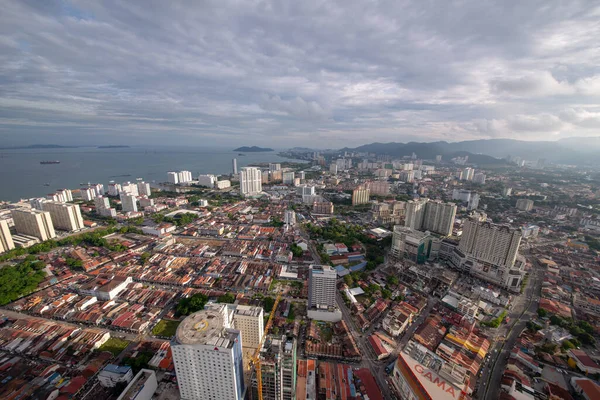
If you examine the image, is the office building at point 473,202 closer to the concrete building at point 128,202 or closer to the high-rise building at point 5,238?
the concrete building at point 128,202

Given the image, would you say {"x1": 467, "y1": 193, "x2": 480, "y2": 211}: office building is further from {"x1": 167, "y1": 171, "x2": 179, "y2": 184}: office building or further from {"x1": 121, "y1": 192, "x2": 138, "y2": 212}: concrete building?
{"x1": 167, "y1": 171, "x2": 179, "y2": 184}: office building

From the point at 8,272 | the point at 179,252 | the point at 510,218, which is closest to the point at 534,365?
the point at 179,252

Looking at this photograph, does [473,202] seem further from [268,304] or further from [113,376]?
[113,376]

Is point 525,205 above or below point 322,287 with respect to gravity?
below

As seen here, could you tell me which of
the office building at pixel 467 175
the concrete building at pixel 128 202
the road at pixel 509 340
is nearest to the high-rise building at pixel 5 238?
the concrete building at pixel 128 202

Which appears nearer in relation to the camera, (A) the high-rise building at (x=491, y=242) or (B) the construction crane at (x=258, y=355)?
(B) the construction crane at (x=258, y=355)

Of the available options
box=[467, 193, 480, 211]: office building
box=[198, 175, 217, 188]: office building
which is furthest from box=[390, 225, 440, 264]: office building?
box=[198, 175, 217, 188]: office building

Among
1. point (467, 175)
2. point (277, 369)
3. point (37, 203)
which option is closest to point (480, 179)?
point (467, 175)

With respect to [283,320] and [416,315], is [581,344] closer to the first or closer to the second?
[416,315]
